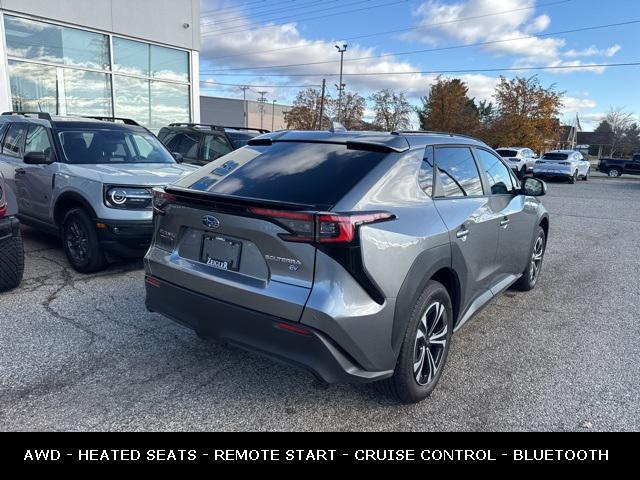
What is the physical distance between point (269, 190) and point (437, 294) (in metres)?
1.24

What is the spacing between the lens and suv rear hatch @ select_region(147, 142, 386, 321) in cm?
247

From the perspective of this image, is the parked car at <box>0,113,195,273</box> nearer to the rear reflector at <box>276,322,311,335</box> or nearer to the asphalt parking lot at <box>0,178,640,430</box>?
the asphalt parking lot at <box>0,178,640,430</box>

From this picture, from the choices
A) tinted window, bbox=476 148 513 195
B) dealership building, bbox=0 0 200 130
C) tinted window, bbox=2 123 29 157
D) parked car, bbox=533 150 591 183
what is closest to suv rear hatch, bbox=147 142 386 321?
tinted window, bbox=476 148 513 195

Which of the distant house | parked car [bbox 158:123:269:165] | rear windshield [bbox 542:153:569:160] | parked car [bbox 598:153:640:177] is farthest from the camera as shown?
the distant house

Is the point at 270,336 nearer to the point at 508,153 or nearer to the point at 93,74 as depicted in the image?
the point at 93,74

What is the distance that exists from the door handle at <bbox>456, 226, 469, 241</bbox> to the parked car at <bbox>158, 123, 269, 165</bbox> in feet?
20.7

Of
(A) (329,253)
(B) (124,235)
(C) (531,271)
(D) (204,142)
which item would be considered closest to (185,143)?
(D) (204,142)

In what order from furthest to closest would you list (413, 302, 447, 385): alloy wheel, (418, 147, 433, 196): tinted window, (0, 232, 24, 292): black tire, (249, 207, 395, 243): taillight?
(0, 232, 24, 292): black tire → (418, 147, 433, 196): tinted window → (413, 302, 447, 385): alloy wheel → (249, 207, 395, 243): taillight

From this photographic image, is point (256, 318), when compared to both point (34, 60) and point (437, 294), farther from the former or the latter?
point (34, 60)

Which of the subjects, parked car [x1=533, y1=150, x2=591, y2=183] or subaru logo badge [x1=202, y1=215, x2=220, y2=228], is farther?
parked car [x1=533, y1=150, x2=591, y2=183]

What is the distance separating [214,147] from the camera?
912cm

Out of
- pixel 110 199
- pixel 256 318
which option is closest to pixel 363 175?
pixel 256 318

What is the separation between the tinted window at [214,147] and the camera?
907 centimetres

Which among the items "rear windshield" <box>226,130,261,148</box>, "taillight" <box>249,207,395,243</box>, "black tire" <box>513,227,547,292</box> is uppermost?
"rear windshield" <box>226,130,261,148</box>
